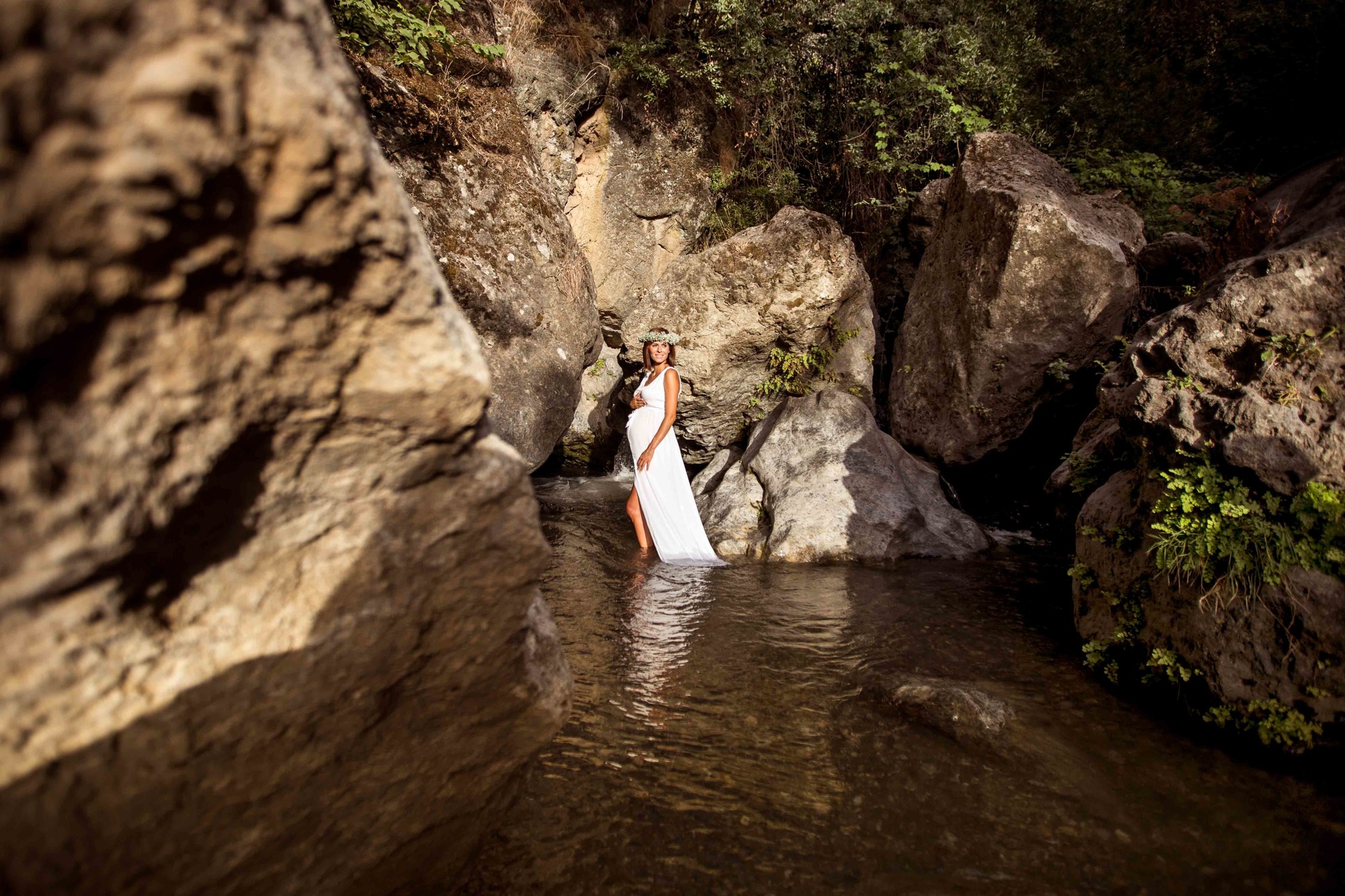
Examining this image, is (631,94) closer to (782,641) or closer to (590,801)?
(782,641)

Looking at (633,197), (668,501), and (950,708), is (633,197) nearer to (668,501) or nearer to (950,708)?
(668,501)

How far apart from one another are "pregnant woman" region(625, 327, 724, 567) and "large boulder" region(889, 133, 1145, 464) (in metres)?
3.10

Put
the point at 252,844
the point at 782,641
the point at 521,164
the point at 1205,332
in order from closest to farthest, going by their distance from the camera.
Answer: the point at 252,844 → the point at 1205,332 → the point at 782,641 → the point at 521,164

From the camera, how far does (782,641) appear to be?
15.4 ft

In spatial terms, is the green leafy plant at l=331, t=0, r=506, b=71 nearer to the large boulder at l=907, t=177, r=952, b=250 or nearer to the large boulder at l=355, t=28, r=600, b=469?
the large boulder at l=355, t=28, r=600, b=469

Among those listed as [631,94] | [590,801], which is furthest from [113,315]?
[631,94]

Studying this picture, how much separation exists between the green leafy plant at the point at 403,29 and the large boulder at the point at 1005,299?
5.84m

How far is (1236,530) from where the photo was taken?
3586mm


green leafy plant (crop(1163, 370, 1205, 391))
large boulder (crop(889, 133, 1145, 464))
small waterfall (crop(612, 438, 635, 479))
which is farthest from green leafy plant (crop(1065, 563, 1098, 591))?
small waterfall (crop(612, 438, 635, 479))

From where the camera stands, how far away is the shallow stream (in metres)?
2.52

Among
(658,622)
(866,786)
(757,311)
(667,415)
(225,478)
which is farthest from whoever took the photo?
(757,311)

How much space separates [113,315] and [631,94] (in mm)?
12167

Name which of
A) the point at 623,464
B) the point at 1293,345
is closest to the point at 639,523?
the point at 623,464

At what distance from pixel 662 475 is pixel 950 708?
4.19 m
